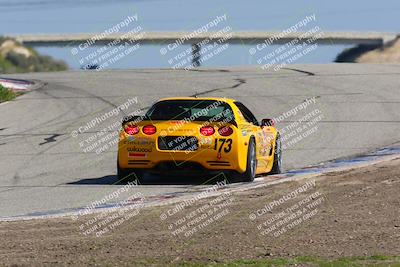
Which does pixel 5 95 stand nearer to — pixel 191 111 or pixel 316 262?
pixel 191 111

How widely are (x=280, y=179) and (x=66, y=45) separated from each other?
8154cm


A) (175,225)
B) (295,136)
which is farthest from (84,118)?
(175,225)

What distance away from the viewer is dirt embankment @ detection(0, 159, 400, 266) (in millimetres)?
8891

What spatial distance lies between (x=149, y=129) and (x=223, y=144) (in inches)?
39.7

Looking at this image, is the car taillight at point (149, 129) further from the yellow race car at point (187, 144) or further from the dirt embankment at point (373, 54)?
the dirt embankment at point (373, 54)

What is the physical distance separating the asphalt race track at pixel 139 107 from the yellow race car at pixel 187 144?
322 mm

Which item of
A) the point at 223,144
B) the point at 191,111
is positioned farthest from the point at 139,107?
the point at 223,144

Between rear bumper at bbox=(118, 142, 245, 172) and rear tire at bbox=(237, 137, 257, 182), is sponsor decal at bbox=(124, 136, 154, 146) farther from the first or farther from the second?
rear tire at bbox=(237, 137, 257, 182)

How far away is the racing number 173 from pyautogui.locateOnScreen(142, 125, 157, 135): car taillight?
835 millimetres

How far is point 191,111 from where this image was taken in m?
14.7

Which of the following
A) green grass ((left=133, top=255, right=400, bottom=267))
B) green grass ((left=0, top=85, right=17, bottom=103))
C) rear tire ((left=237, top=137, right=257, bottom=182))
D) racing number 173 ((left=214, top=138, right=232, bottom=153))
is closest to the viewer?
green grass ((left=133, top=255, right=400, bottom=267))

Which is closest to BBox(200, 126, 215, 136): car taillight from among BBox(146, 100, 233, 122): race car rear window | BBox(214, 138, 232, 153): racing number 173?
BBox(214, 138, 232, 153): racing number 173

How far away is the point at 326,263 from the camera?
841 cm

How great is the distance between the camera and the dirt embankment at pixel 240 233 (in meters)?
8.89
